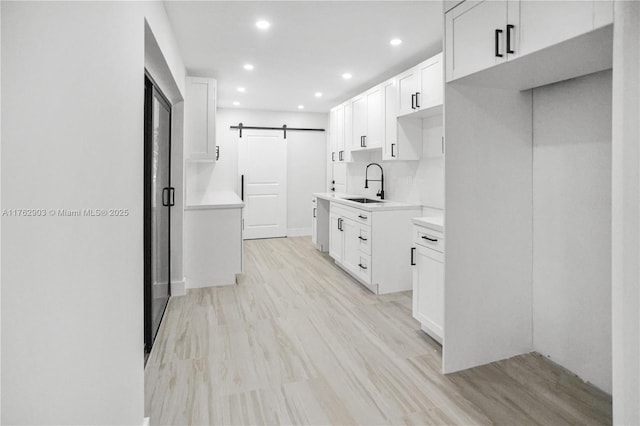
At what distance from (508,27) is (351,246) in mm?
2943

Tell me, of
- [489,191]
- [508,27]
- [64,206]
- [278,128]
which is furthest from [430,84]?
[278,128]

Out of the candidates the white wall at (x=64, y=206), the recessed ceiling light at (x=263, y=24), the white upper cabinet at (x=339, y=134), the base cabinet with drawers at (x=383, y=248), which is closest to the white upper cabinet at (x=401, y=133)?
the base cabinet with drawers at (x=383, y=248)

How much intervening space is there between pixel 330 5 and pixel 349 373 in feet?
8.37

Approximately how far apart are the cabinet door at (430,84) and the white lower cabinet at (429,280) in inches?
49.8

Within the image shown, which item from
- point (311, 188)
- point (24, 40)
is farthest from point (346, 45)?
point (311, 188)

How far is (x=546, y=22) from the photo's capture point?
62.1 inches

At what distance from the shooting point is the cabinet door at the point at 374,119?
14.2 feet

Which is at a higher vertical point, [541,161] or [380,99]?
[380,99]

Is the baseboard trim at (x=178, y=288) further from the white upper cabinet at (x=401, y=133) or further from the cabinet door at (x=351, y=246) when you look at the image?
the white upper cabinet at (x=401, y=133)

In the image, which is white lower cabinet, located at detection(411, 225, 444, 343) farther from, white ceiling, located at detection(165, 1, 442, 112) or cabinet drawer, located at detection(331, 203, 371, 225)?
white ceiling, located at detection(165, 1, 442, 112)

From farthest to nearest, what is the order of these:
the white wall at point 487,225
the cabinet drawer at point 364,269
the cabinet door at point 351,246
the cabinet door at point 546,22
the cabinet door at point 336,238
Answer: the cabinet door at point 336,238
the cabinet door at point 351,246
the cabinet drawer at point 364,269
the white wall at point 487,225
the cabinet door at point 546,22

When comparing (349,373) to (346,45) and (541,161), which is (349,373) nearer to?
(541,161)

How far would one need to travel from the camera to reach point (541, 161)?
2.37 m

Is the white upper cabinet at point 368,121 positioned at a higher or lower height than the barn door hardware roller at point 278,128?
lower
